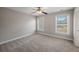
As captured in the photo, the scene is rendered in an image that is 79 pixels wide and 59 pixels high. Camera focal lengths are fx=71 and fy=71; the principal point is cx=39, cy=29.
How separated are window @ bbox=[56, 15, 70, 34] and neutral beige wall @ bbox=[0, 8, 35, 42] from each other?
0.49 metres

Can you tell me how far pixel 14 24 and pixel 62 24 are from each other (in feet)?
3.00

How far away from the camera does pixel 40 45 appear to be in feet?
4.35

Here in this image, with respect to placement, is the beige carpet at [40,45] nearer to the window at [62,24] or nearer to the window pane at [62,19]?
the window at [62,24]

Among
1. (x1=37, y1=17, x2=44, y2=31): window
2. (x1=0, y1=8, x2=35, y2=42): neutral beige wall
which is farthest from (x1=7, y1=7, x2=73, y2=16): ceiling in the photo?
(x1=37, y1=17, x2=44, y2=31): window

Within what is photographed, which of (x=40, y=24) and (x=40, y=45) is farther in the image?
(x=40, y=24)

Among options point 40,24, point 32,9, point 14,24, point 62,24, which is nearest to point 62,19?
point 62,24

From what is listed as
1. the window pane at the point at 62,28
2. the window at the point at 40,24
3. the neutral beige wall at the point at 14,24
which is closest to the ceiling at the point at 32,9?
the neutral beige wall at the point at 14,24

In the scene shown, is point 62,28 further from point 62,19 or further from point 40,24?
point 40,24

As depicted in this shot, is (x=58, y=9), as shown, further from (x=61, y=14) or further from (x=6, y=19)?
(x=6, y=19)

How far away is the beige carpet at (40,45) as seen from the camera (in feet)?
4.22

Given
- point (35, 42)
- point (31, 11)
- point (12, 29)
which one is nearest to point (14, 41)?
Answer: point (12, 29)

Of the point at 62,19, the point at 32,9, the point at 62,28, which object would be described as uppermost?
the point at 32,9

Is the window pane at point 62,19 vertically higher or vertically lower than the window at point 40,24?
higher

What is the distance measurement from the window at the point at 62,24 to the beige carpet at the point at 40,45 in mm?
179
